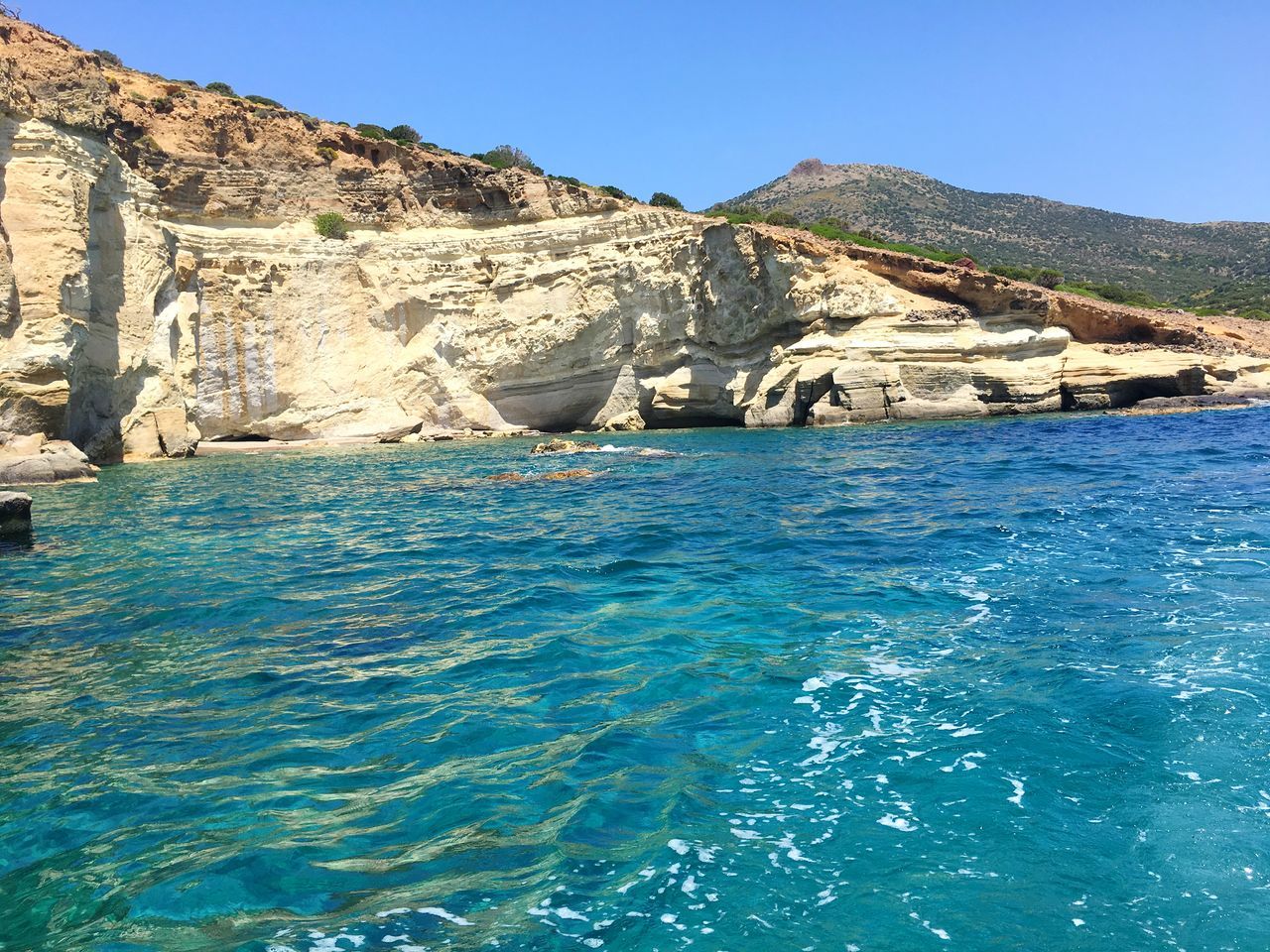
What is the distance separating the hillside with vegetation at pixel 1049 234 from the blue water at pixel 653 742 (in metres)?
51.7

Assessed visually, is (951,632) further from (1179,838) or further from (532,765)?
(532,765)

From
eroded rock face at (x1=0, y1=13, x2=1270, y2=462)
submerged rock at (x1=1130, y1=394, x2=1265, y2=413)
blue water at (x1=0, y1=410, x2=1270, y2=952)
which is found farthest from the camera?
eroded rock face at (x1=0, y1=13, x2=1270, y2=462)

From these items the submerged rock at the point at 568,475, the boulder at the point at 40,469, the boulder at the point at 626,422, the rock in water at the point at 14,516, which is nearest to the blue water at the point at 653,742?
the rock in water at the point at 14,516

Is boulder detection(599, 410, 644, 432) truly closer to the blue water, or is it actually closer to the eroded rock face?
the eroded rock face

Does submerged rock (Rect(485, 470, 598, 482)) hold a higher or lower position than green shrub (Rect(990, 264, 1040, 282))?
lower

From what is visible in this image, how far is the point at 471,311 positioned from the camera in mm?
34344

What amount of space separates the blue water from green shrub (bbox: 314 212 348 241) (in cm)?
2538

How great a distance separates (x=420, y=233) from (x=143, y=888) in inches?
1365

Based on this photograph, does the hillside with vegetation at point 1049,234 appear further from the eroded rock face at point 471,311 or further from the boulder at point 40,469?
the boulder at point 40,469

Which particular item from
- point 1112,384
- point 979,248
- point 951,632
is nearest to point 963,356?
point 1112,384

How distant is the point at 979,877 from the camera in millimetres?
3684

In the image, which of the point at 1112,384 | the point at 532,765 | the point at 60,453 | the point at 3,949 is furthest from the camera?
the point at 1112,384

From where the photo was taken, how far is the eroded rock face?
28.1 metres

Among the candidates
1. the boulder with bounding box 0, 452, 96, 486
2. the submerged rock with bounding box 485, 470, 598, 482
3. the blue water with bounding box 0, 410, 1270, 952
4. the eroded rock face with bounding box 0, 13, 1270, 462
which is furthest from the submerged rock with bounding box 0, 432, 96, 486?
the submerged rock with bounding box 485, 470, 598, 482
